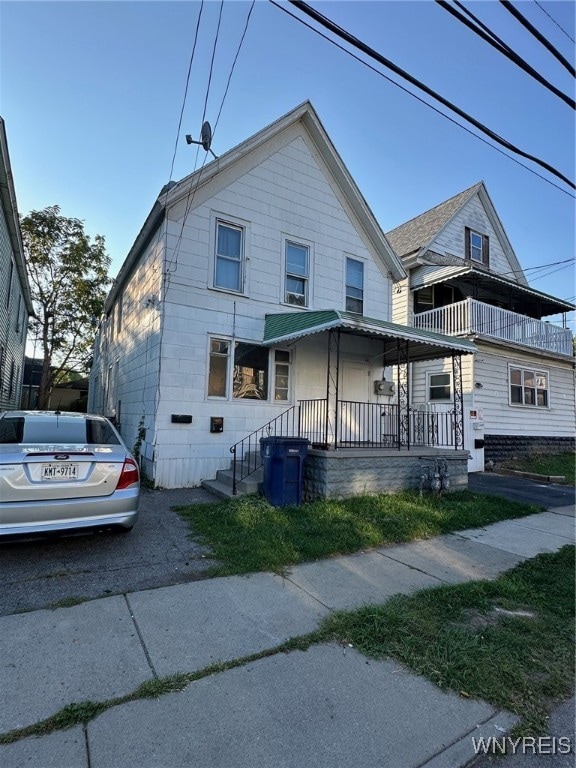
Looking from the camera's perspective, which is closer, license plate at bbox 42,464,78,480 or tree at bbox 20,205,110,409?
license plate at bbox 42,464,78,480

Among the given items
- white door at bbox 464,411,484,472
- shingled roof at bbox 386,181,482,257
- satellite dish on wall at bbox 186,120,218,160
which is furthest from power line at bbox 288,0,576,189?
shingled roof at bbox 386,181,482,257

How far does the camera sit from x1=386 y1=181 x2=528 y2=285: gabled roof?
17594 millimetres

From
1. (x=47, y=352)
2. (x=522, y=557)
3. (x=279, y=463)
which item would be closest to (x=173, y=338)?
(x=279, y=463)

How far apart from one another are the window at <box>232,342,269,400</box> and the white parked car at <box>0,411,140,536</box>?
4.74 meters

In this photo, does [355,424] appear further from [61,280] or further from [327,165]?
[61,280]

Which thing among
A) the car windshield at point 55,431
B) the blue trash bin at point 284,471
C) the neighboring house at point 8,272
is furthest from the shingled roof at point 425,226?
the car windshield at point 55,431

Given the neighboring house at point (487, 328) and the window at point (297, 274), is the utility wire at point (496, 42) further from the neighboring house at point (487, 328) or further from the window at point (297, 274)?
the neighboring house at point (487, 328)

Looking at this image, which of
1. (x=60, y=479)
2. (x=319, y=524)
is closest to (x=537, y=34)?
(x=319, y=524)

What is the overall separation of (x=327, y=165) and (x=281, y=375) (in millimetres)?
6177

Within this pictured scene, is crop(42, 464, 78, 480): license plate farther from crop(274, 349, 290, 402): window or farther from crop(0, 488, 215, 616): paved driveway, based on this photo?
crop(274, 349, 290, 402): window

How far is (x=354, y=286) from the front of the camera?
11.8 m

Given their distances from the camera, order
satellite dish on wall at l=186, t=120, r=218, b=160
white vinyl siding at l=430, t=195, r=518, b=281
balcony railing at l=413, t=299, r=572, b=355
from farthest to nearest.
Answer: white vinyl siding at l=430, t=195, r=518, b=281 < balcony railing at l=413, t=299, r=572, b=355 < satellite dish on wall at l=186, t=120, r=218, b=160

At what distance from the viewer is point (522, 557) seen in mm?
5410

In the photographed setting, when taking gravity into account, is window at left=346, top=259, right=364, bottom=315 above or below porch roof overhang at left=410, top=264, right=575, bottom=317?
below
